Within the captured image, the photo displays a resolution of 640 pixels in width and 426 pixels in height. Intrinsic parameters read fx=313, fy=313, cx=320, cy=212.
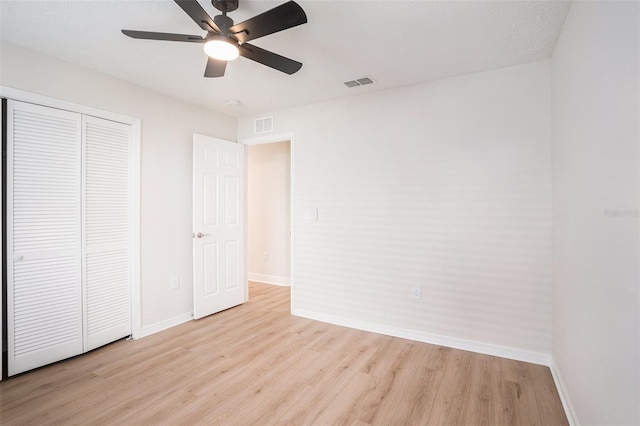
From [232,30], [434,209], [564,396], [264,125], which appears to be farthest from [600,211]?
[264,125]

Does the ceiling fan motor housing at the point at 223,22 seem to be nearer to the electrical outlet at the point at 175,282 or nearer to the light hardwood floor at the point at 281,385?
the light hardwood floor at the point at 281,385

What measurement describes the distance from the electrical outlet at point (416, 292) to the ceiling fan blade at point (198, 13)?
265cm

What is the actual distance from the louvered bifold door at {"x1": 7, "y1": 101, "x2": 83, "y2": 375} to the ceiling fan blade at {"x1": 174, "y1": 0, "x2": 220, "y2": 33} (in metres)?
1.76

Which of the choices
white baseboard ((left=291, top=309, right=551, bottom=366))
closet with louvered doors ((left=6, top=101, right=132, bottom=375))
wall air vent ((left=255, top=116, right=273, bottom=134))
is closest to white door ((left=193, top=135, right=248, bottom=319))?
wall air vent ((left=255, top=116, right=273, bottom=134))

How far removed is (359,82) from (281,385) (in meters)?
2.71

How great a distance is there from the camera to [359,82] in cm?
303

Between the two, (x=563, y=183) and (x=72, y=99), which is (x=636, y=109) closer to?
(x=563, y=183)

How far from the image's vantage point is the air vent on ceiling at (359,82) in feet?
9.71

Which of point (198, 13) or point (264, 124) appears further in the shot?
point (264, 124)

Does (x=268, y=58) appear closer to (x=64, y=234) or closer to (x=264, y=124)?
(x=264, y=124)

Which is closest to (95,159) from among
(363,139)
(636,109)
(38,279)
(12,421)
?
(38,279)

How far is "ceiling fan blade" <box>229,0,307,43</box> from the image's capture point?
61.6 inches

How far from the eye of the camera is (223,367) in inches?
99.6

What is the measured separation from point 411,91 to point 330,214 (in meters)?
1.52
